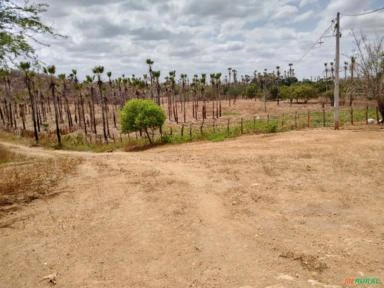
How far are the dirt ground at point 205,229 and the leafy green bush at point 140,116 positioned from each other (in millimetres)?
17982

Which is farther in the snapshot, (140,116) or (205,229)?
(140,116)

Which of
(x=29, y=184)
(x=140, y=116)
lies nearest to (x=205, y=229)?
(x=29, y=184)

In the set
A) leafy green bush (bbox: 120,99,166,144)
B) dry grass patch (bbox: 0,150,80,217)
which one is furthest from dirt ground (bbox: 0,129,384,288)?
leafy green bush (bbox: 120,99,166,144)

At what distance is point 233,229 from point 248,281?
83.6 inches

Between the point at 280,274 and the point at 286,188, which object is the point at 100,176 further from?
the point at 280,274

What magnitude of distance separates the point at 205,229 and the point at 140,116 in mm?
24186

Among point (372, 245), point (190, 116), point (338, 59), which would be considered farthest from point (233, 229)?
point (190, 116)

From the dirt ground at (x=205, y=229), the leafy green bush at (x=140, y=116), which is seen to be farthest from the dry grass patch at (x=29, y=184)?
the leafy green bush at (x=140, y=116)

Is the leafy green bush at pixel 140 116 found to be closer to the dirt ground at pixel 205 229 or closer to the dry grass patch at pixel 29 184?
the dry grass patch at pixel 29 184

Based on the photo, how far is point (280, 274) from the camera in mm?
6055

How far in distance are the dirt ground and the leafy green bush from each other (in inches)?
708

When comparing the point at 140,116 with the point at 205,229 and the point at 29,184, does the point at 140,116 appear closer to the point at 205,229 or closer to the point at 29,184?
the point at 29,184

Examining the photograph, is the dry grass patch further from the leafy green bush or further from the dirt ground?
the leafy green bush

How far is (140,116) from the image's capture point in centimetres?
3152
